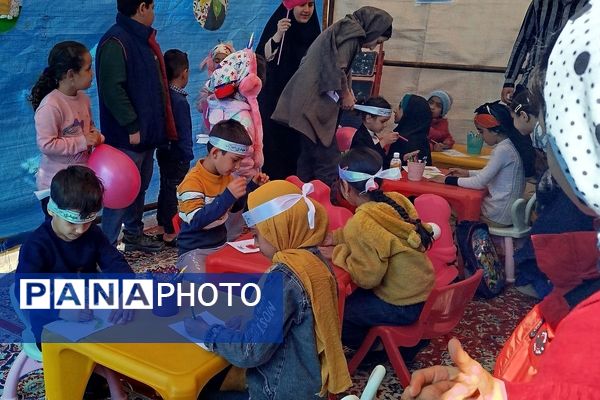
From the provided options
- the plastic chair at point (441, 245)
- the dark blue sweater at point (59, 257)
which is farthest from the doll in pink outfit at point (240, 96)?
the dark blue sweater at point (59, 257)

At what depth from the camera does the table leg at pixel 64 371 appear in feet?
6.16

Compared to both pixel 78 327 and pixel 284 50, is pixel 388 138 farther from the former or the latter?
pixel 78 327

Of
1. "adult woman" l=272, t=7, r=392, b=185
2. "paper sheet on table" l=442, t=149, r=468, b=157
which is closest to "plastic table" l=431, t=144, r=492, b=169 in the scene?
"paper sheet on table" l=442, t=149, r=468, b=157

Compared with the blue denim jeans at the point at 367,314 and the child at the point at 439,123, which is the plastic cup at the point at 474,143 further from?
the blue denim jeans at the point at 367,314

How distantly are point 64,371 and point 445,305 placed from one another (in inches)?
58.9

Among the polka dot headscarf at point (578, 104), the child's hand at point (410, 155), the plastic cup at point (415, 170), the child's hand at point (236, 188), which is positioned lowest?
the child's hand at point (410, 155)

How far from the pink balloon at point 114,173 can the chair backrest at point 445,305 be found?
1.72 m

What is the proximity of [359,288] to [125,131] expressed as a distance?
1841mm

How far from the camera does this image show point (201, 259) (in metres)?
2.70

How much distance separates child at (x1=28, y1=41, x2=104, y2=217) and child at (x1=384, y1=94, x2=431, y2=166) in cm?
227

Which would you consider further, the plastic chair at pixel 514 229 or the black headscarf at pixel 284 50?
the black headscarf at pixel 284 50

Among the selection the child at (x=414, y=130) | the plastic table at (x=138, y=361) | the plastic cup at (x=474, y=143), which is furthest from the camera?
the plastic cup at (x=474, y=143)

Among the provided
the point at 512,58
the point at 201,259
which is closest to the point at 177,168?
the point at 201,259

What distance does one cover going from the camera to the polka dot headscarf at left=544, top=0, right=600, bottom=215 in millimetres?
730
